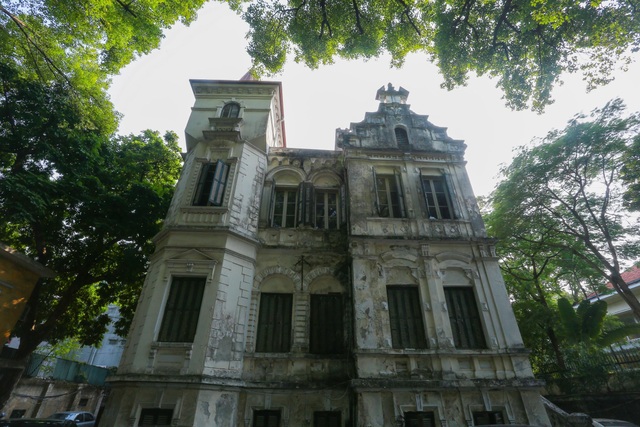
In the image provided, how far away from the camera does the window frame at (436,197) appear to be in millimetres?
11632

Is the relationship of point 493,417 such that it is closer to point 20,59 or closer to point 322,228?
point 322,228

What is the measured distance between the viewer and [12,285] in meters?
10.1

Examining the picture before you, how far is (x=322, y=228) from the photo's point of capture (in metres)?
12.0

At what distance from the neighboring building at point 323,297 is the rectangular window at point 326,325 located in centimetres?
4

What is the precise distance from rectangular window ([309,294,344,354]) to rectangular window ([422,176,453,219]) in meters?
4.82

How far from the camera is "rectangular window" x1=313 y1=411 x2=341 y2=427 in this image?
8.80 meters

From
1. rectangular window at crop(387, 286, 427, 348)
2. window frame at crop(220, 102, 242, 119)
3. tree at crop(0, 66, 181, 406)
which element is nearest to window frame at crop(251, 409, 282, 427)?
rectangular window at crop(387, 286, 427, 348)

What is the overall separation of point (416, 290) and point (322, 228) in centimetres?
412

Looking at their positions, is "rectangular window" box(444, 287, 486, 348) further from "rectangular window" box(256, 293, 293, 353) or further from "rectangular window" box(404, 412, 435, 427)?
"rectangular window" box(256, 293, 293, 353)

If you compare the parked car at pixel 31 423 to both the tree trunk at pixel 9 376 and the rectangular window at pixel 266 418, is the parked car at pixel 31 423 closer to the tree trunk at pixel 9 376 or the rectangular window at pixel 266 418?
the tree trunk at pixel 9 376

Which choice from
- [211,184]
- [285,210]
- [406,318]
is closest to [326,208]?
[285,210]

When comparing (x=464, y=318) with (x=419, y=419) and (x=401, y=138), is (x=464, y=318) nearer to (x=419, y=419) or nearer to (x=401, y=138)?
(x=419, y=419)

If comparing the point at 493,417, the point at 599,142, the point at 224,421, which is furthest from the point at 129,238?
the point at 599,142

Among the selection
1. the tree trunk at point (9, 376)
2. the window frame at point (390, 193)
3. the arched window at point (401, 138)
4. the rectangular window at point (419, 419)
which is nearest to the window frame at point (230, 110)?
the window frame at point (390, 193)
